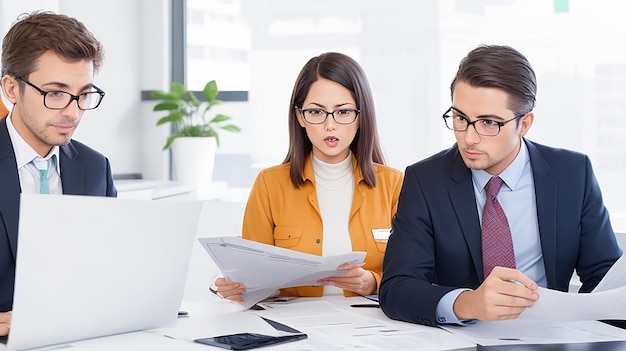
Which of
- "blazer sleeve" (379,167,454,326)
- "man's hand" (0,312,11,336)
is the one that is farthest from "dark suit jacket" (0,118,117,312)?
"blazer sleeve" (379,167,454,326)

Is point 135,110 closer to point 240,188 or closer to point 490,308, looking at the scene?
point 240,188

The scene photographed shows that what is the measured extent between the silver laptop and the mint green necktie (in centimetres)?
56

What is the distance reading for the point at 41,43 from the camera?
2.05m

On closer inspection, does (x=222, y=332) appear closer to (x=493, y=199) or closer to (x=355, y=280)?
(x=355, y=280)

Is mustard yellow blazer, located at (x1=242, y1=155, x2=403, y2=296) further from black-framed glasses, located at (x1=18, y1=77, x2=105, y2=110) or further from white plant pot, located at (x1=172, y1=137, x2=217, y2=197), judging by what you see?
white plant pot, located at (x1=172, y1=137, x2=217, y2=197)

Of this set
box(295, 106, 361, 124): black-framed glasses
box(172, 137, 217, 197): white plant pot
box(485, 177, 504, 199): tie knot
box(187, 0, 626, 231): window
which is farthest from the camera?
box(172, 137, 217, 197): white plant pot

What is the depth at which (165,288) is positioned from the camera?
177 cm

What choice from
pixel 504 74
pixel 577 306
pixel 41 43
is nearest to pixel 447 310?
pixel 577 306

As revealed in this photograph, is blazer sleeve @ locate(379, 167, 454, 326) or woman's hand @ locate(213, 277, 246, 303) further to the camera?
woman's hand @ locate(213, 277, 246, 303)

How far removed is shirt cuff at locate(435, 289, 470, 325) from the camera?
74.5 inches

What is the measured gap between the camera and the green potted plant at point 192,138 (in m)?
5.09

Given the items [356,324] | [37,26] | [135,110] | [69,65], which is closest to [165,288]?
[356,324]

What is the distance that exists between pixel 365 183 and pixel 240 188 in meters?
2.82

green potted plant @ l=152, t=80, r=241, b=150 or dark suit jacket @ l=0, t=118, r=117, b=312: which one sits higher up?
green potted plant @ l=152, t=80, r=241, b=150
